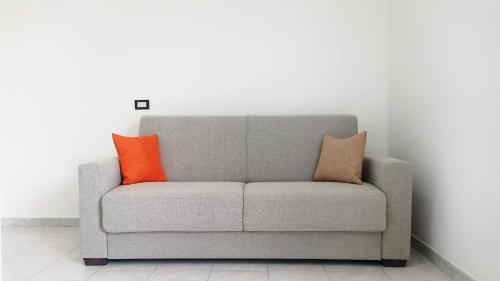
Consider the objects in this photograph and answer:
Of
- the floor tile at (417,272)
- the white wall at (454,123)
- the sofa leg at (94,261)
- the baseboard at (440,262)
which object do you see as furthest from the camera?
the sofa leg at (94,261)

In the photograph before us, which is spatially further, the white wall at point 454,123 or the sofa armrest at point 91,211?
the sofa armrest at point 91,211

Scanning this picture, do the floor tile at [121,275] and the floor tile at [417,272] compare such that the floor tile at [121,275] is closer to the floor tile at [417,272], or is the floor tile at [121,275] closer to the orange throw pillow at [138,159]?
the orange throw pillow at [138,159]

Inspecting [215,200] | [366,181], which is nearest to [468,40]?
[366,181]

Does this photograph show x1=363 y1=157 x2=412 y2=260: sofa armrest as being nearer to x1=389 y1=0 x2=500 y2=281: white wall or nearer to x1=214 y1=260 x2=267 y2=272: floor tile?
x1=389 y1=0 x2=500 y2=281: white wall

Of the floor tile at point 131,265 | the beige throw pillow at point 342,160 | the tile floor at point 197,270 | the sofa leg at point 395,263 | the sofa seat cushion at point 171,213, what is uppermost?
the beige throw pillow at point 342,160

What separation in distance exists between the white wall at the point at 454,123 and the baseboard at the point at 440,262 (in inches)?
1.2

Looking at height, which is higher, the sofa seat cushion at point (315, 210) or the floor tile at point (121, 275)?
the sofa seat cushion at point (315, 210)

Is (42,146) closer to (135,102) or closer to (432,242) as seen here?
(135,102)

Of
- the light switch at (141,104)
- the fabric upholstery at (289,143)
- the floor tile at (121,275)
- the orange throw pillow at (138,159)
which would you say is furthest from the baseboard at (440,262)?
the light switch at (141,104)

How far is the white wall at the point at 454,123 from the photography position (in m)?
2.10

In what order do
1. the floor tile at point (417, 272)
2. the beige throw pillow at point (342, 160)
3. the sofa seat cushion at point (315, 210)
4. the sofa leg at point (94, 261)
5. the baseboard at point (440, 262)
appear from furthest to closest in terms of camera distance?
the beige throw pillow at point (342, 160), the sofa leg at point (94, 261), the sofa seat cushion at point (315, 210), the floor tile at point (417, 272), the baseboard at point (440, 262)

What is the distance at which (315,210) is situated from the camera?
8.51ft

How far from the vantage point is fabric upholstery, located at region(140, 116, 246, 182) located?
326cm

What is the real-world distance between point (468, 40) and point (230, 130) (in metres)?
1.77
